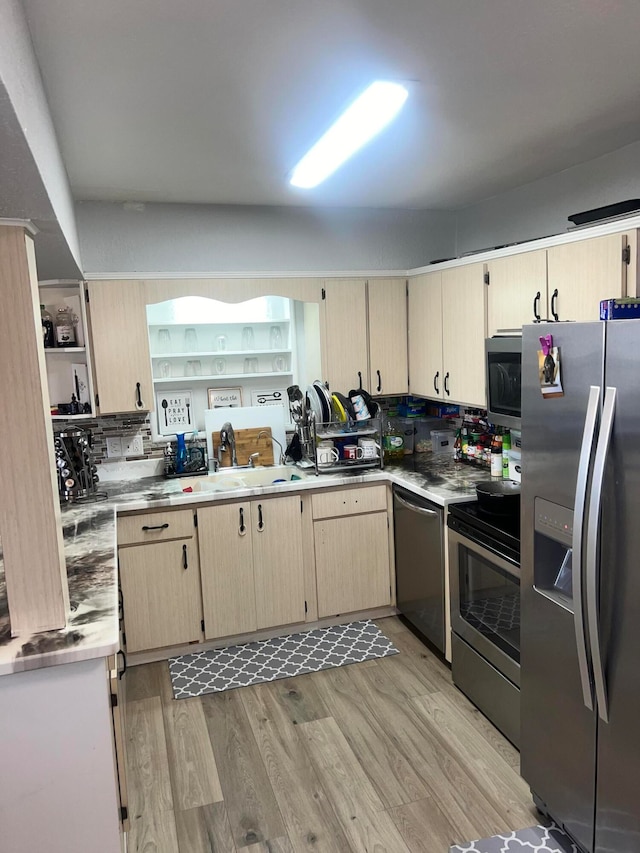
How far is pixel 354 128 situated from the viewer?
7.53 ft

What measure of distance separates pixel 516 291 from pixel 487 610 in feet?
4.86

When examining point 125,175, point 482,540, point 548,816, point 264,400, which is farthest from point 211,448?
point 548,816

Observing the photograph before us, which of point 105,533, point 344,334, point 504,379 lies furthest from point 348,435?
point 105,533

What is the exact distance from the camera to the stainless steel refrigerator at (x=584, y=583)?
1.70 metres

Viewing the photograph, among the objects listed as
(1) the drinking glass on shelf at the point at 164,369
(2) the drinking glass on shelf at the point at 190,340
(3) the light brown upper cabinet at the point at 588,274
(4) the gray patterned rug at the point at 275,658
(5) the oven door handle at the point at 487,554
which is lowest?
(4) the gray patterned rug at the point at 275,658

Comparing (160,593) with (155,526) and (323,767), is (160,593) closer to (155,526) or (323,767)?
(155,526)

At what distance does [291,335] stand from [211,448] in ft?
2.98

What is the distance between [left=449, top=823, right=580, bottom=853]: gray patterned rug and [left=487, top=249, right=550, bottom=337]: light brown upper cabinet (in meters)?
2.03

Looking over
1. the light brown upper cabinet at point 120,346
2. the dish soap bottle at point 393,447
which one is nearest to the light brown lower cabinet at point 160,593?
the light brown upper cabinet at point 120,346

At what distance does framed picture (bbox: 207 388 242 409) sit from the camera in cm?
399

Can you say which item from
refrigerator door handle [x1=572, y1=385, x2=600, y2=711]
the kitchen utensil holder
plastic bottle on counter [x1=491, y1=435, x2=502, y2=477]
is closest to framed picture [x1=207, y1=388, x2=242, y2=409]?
the kitchen utensil holder

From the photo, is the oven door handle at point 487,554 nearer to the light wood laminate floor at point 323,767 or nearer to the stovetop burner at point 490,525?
the stovetop burner at point 490,525

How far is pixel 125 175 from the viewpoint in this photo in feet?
9.77

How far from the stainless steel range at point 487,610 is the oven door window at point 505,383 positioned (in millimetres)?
486
